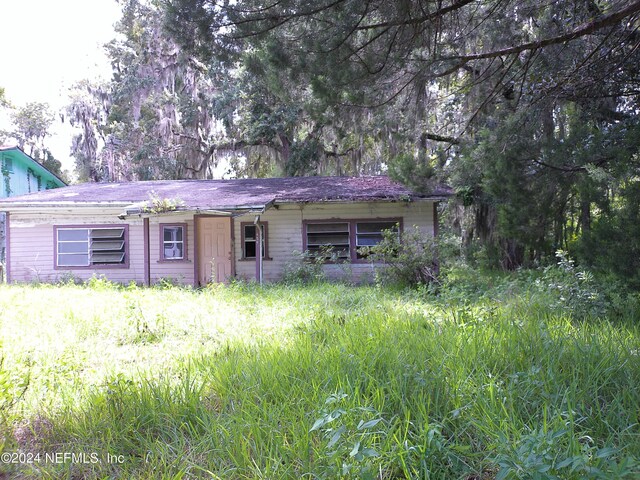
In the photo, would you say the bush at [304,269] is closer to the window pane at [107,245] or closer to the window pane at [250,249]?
the window pane at [250,249]

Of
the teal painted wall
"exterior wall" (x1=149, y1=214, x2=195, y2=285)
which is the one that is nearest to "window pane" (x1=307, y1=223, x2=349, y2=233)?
"exterior wall" (x1=149, y1=214, x2=195, y2=285)

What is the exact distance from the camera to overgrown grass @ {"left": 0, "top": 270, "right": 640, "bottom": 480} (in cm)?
222

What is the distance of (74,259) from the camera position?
1388 cm

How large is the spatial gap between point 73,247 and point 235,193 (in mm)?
5550

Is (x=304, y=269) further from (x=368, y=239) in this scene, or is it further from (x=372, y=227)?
(x=372, y=227)

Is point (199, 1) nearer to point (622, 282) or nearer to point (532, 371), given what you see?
point (532, 371)

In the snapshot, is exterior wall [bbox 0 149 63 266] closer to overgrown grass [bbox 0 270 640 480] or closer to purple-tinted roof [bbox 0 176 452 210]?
purple-tinted roof [bbox 0 176 452 210]

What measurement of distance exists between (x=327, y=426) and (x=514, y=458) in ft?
3.27

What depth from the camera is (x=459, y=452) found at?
7.71 feet

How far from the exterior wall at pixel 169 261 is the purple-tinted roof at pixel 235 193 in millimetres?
745

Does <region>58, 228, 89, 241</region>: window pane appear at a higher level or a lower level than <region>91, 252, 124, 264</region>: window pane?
higher

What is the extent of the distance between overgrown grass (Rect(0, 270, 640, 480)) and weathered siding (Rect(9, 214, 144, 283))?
9.01m

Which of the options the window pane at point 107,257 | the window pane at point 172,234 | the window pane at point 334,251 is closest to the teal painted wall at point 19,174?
the window pane at point 107,257

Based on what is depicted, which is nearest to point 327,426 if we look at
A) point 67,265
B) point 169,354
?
point 169,354
